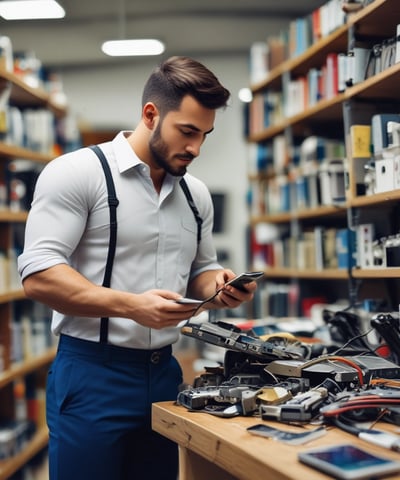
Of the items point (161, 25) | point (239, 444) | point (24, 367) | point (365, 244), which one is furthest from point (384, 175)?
point (161, 25)

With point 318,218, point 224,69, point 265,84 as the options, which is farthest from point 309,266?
point 224,69

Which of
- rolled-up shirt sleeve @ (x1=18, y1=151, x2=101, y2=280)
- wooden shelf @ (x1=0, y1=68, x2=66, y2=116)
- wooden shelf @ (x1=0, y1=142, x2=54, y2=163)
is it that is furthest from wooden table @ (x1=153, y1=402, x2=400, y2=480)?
wooden shelf @ (x1=0, y1=68, x2=66, y2=116)

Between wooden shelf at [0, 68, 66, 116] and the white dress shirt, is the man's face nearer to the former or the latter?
the white dress shirt

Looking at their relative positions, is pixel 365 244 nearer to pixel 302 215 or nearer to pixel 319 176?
pixel 319 176

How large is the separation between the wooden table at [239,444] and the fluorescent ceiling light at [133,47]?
4830 millimetres

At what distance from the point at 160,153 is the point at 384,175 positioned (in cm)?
80

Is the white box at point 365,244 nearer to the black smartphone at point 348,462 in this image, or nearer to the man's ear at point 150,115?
the man's ear at point 150,115

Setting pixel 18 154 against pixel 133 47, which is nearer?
pixel 18 154

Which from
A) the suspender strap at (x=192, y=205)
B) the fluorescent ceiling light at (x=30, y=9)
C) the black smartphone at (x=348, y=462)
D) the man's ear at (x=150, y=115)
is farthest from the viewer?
the fluorescent ceiling light at (x=30, y=9)

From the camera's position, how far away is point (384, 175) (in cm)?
204

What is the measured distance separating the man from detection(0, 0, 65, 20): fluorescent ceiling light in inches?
139

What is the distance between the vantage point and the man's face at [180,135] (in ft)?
5.36

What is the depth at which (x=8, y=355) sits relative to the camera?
3252mm

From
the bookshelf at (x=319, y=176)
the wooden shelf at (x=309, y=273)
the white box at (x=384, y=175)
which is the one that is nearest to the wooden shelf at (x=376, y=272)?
the bookshelf at (x=319, y=176)
